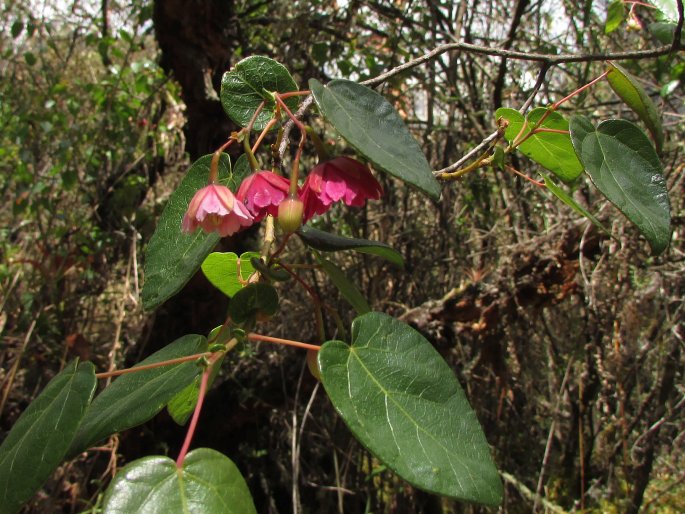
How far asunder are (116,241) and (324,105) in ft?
7.15

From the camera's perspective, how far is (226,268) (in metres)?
0.73

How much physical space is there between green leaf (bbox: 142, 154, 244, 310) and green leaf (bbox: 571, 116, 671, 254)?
35 cm

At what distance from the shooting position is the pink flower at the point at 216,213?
0.56m

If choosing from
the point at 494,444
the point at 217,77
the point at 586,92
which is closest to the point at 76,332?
the point at 217,77

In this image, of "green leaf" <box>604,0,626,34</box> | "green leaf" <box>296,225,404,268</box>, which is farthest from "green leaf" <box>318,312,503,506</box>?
"green leaf" <box>604,0,626,34</box>

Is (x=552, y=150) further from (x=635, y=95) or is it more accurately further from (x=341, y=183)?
(x=341, y=183)

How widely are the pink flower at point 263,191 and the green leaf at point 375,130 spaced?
0.11m

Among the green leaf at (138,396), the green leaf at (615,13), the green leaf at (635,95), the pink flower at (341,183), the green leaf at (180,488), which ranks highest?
the green leaf at (615,13)

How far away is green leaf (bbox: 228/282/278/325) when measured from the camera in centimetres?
56

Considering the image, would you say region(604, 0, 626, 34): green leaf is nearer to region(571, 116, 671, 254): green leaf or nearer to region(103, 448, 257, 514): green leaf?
region(571, 116, 671, 254): green leaf

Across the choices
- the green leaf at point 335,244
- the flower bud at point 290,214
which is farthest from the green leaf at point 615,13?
the flower bud at point 290,214

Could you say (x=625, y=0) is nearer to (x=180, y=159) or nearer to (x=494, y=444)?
(x=494, y=444)

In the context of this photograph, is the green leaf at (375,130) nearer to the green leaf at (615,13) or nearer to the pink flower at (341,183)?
the pink flower at (341,183)

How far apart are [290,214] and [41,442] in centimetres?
27
